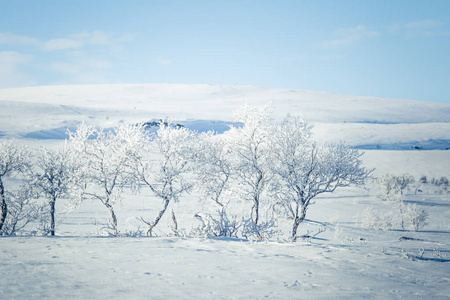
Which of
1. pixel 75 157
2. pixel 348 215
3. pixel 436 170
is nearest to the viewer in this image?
pixel 75 157

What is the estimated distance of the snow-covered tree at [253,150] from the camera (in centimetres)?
1479

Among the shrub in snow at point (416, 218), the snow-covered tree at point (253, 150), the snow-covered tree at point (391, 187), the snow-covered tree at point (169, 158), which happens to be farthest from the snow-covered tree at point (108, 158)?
the snow-covered tree at point (391, 187)

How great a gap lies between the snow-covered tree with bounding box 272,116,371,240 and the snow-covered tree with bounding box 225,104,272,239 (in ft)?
2.82

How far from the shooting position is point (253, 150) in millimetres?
15844

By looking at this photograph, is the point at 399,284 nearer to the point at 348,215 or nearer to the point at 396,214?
the point at 348,215

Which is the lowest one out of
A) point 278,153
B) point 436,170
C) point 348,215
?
point 348,215

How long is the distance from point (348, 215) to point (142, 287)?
2223 cm

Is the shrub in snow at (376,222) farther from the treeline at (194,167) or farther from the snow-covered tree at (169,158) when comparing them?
the snow-covered tree at (169,158)

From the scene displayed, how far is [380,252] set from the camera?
710 centimetres

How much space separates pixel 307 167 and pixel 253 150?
11.0 ft

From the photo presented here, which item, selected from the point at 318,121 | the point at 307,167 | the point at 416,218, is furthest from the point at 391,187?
the point at 318,121

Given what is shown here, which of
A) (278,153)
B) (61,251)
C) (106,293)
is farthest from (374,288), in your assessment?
(278,153)

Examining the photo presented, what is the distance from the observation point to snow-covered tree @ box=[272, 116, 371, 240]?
13.2 meters

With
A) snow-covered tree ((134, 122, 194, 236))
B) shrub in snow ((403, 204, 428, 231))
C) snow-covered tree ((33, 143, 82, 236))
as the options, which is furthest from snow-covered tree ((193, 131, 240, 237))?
shrub in snow ((403, 204, 428, 231))
